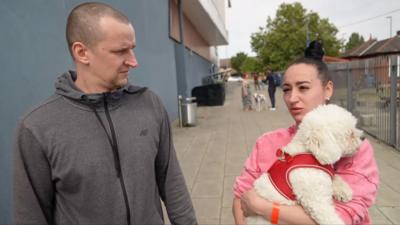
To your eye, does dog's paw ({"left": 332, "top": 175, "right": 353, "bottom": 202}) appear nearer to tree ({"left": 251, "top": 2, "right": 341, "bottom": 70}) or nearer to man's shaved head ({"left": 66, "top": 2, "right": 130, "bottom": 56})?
man's shaved head ({"left": 66, "top": 2, "right": 130, "bottom": 56})

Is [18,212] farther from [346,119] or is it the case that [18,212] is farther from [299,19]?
[299,19]

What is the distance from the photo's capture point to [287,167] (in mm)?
1706

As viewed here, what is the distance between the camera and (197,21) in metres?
22.3

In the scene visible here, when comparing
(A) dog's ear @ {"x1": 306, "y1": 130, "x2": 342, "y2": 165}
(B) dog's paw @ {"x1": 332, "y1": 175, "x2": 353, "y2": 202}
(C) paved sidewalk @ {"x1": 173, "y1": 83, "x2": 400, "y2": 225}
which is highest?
(A) dog's ear @ {"x1": 306, "y1": 130, "x2": 342, "y2": 165}

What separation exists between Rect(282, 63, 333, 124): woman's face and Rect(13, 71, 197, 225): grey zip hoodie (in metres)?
0.77

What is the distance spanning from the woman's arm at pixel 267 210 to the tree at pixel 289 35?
149 ft

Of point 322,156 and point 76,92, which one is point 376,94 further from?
point 76,92

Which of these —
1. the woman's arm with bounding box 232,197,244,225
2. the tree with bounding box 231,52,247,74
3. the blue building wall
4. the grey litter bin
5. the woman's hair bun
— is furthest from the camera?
the tree with bounding box 231,52,247,74

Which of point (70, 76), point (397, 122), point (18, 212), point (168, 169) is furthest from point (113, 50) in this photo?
point (397, 122)

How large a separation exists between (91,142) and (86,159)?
82mm

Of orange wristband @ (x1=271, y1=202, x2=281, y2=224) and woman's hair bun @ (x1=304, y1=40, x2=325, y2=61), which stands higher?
woman's hair bun @ (x1=304, y1=40, x2=325, y2=61)

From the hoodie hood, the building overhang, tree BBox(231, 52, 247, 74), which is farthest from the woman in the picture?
tree BBox(231, 52, 247, 74)

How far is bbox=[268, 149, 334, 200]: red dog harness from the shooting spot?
165cm

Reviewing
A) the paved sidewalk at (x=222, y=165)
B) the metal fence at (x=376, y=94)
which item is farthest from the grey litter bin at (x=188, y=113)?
the metal fence at (x=376, y=94)
